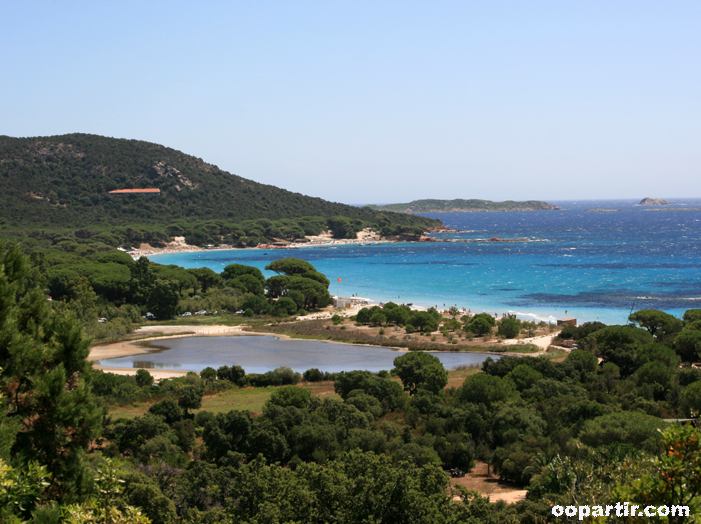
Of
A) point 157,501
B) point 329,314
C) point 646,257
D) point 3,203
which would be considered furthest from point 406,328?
point 3,203

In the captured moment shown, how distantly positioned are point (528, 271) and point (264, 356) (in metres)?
53.5

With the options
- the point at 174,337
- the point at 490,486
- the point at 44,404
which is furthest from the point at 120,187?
the point at 44,404

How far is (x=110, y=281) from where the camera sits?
48.5m

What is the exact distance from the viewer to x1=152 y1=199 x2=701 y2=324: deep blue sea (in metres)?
55.2

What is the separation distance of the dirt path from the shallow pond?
13863 mm

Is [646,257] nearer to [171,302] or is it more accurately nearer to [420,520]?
[171,302]

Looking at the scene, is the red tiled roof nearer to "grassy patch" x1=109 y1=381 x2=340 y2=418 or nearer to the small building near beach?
the small building near beach

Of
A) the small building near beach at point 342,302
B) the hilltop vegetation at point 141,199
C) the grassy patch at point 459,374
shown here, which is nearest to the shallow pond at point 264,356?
the grassy patch at point 459,374

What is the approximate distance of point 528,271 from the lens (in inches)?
3086

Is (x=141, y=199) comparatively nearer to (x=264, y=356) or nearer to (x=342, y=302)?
(x=342, y=302)

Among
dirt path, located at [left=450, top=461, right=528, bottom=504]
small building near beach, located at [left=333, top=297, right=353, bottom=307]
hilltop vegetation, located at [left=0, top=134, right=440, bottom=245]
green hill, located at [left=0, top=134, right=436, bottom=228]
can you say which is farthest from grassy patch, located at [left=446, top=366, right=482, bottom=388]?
green hill, located at [left=0, top=134, right=436, bottom=228]

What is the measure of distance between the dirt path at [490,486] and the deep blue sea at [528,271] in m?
33.4

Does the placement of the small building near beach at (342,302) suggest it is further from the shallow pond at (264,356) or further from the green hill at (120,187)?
the green hill at (120,187)

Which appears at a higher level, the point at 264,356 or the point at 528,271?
the point at 528,271
